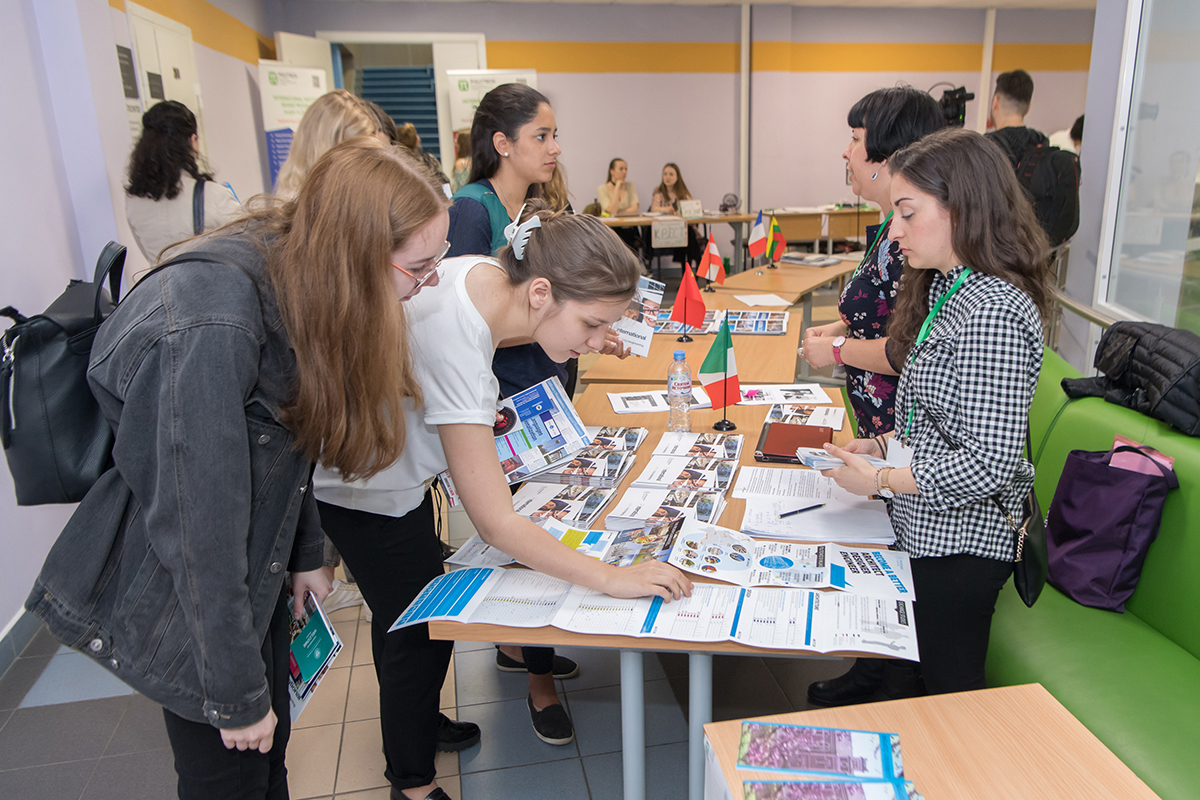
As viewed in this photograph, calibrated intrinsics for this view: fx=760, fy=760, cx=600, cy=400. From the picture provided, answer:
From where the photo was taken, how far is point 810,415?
2.33m

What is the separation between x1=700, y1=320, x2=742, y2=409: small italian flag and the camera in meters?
2.22

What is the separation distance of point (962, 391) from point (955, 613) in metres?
0.45

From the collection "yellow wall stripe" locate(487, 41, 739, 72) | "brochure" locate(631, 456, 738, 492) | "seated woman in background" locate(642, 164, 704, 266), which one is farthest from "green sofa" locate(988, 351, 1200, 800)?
"yellow wall stripe" locate(487, 41, 739, 72)

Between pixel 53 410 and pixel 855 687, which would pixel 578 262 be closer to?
pixel 53 410

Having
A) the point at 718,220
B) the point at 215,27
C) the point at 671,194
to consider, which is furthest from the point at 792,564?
the point at 671,194

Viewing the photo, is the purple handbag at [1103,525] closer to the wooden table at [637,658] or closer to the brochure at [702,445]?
the wooden table at [637,658]

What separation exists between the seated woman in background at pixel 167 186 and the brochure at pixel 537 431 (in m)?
2.12

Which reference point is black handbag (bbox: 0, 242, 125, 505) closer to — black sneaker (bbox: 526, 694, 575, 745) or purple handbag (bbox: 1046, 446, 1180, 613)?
black sneaker (bbox: 526, 694, 575, 745)

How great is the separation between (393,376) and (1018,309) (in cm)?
107

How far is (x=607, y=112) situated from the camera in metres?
9.46

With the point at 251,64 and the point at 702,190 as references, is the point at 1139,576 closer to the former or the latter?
the point at 251,64

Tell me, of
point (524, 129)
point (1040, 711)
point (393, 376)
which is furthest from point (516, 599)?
point (524, 129)

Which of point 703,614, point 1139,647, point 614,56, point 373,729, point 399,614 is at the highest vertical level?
point 614,56

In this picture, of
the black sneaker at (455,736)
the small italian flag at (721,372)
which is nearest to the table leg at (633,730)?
the black sneaker at (455,736)
